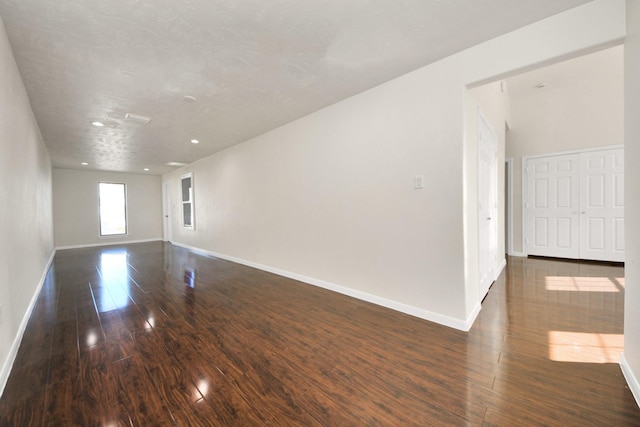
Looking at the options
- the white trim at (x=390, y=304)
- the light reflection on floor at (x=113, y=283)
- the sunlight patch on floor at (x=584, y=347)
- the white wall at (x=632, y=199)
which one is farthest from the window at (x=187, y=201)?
the white wall at (x=632, y=199)

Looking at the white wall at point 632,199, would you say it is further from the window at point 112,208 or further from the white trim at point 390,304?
the window at point 112,208

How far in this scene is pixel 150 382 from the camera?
1.61m

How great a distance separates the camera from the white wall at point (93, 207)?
7.48 meters

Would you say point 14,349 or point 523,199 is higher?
point 523,199

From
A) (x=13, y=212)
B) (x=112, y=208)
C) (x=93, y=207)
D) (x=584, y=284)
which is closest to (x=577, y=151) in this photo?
(x=584, y=284)

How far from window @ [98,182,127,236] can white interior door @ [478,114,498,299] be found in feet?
32.6

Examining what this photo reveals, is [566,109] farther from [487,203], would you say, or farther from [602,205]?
[487,203]

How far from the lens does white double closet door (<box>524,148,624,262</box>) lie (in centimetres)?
439

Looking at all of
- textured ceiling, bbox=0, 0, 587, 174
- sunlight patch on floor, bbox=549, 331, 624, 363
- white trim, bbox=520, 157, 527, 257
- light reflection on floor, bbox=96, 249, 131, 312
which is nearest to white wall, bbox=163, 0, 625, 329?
textured ceiling, bbox=0, 0, 587, 174

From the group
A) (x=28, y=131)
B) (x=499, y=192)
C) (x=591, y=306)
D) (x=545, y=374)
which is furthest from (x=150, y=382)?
(x=499, y=192)

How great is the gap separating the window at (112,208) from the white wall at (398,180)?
277 inches

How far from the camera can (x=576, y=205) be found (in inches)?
186

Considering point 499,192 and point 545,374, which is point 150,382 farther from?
point 499,192

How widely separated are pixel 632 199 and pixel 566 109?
457 centimetres
